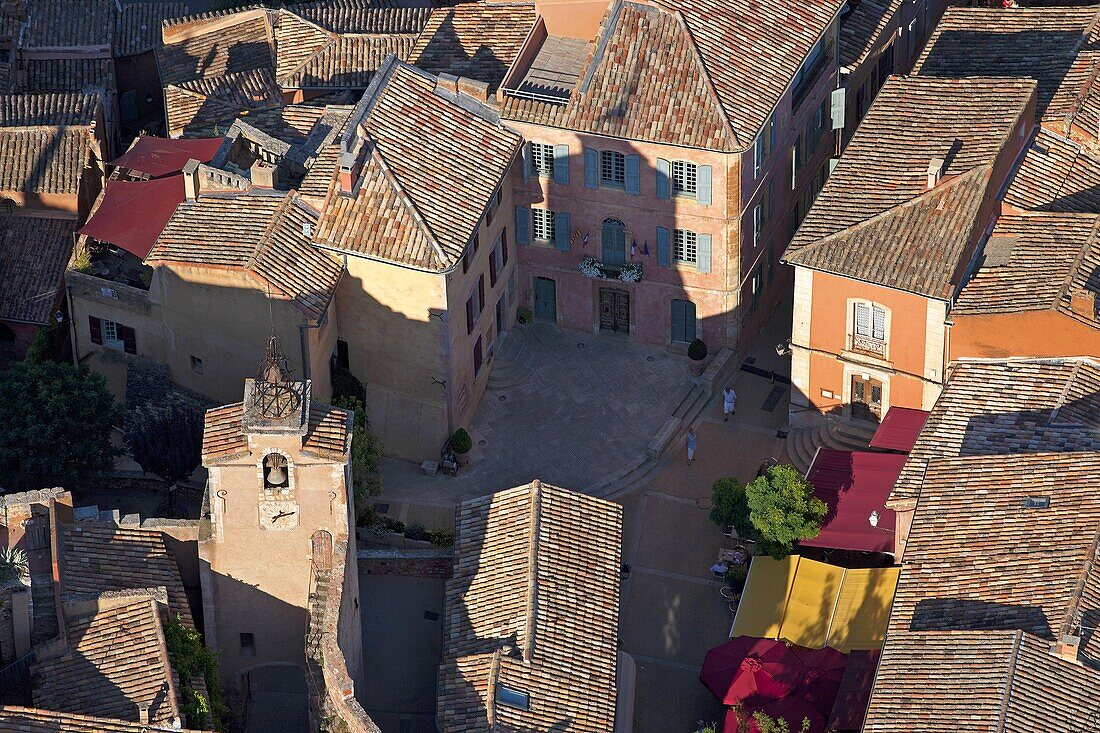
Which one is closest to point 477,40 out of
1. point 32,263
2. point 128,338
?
point 128,338

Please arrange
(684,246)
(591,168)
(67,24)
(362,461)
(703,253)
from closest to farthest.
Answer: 1. (362,461)
2. (591,168)
3. (703,253)
4. (684,246)
5. (67,24)

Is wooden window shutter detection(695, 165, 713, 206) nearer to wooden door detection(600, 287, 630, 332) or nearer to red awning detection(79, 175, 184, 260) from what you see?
wooden door detection(600, 287, 630, 332)

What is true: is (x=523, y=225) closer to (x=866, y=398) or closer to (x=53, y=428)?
(x=866, y=398)

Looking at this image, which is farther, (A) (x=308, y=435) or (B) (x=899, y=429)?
(B) (x=899, y=429)

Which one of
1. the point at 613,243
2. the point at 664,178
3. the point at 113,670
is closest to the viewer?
the point at 113,670

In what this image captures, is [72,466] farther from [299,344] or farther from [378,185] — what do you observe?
[378,185]

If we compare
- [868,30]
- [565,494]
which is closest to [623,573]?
[565,494]
